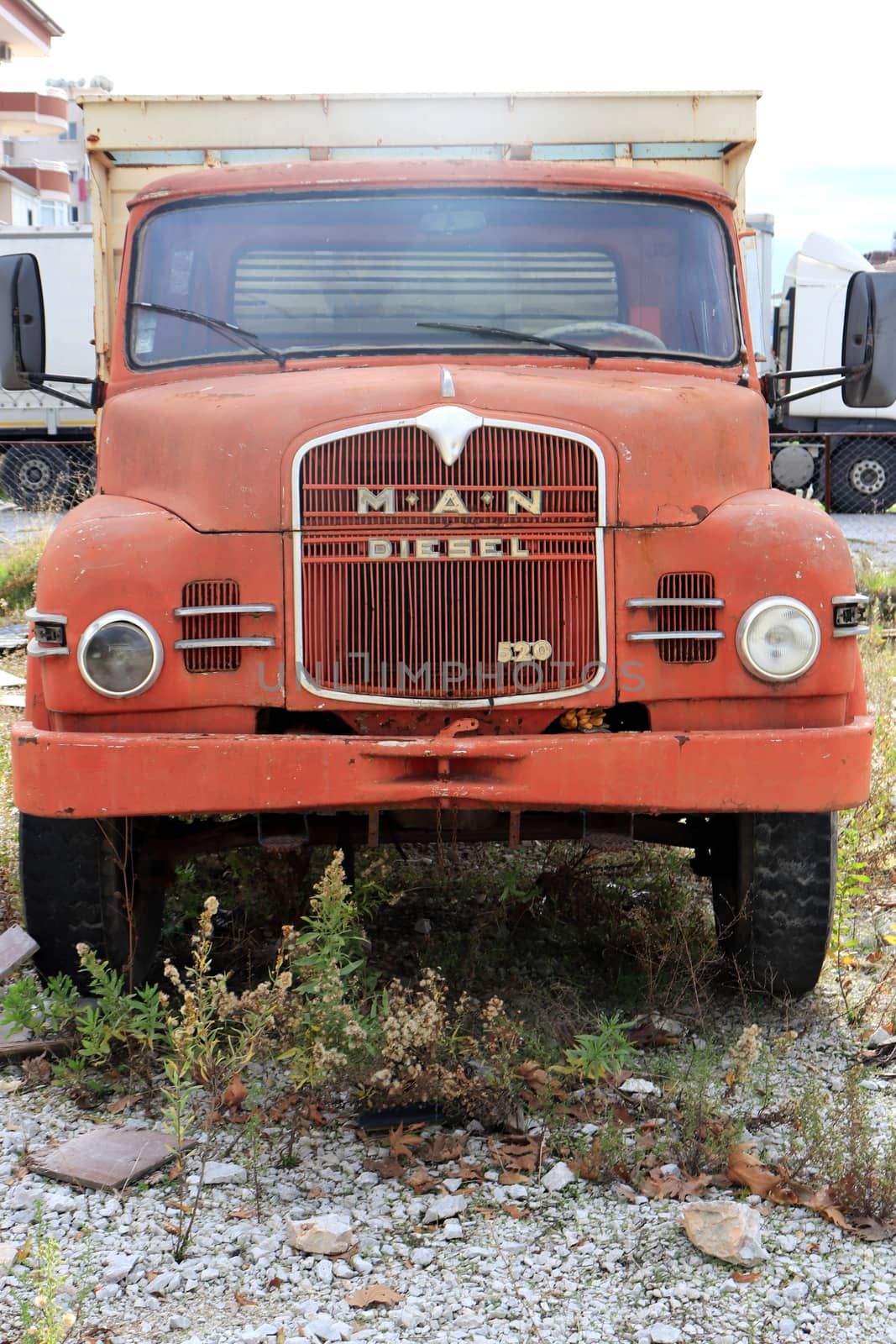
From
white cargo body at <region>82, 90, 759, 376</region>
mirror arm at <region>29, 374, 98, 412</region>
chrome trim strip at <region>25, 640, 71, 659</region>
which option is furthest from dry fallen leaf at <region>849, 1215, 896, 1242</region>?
white cargo body at <region>82, 90, 759, 376</region>

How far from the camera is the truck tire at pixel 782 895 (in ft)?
14.1

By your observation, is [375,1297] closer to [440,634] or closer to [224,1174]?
[224,1174]

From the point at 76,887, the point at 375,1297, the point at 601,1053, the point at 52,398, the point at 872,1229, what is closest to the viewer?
the point at 375,1297

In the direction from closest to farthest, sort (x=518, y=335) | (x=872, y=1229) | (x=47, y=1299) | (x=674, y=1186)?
1. (x=47, y=1299)
2. (x=872, y=1229)
3. (x=674, y=1186)
4. (x=518, y=335)

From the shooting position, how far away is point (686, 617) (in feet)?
13.1

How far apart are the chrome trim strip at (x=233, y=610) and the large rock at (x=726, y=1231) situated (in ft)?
5.99

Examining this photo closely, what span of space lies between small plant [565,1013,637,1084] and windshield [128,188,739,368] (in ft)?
7.56

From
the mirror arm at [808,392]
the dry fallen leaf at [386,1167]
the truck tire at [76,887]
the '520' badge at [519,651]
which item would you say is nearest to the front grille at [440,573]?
the '520' badge at [519,651]

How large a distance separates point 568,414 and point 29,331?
2168 millimetres

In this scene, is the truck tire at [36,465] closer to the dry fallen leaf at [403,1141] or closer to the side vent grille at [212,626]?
the side vent grille at [212,626]

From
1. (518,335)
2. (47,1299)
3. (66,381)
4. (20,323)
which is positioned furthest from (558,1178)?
(20,323)

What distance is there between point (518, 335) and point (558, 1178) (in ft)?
8.39

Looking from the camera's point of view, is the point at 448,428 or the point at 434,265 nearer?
the point at 448,428

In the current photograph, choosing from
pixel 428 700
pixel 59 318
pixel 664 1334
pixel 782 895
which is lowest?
pixel 664 1334
